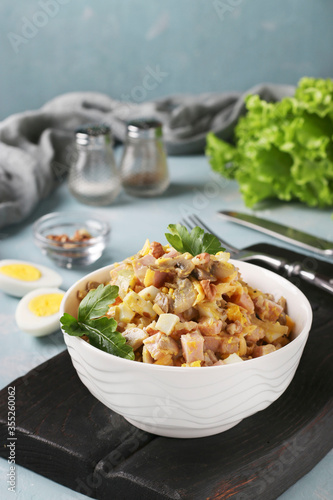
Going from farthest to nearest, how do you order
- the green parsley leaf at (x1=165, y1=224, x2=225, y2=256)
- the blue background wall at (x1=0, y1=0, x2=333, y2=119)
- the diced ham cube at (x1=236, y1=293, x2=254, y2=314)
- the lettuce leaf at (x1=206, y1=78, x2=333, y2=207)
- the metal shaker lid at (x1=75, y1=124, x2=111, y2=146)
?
the blue background wall at (x1=0, y1=0, x2=333, y2=119) < the metal shaker lid at (x1=75, y1=124, x2=111, y2=146) < the lettuce leaf at (x1=206, y1=78, x2=333, y2=207) < the green parsley leaf at (x1=165, y1=224, x2=225, y2=256) < the diced ham cube at (x1=236, y1=293, x2=254, y2=314)

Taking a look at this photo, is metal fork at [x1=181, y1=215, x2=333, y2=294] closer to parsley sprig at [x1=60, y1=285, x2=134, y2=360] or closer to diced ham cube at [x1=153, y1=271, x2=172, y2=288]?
diced ham cube at [x1=153, y1=271, x2=172, y2=288]

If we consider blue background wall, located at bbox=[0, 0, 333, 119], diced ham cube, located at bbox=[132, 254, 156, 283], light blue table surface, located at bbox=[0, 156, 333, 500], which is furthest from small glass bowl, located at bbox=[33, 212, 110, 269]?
blue background wall, located at bbox=[0, 0, 333, 119]

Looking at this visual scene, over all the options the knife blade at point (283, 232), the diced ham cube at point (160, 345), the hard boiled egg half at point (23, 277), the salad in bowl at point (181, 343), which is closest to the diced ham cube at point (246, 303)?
the salad in bowl at point (181, 343)

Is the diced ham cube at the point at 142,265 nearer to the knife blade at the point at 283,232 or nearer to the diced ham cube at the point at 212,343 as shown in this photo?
the diced ham cube at the point at 212,343

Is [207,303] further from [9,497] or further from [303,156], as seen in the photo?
[303,156]

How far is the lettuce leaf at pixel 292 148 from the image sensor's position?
10.00 ft

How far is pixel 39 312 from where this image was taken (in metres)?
2.17

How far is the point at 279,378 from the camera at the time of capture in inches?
57.3

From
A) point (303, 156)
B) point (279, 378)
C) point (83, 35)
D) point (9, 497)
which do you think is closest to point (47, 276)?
point (9, 497)

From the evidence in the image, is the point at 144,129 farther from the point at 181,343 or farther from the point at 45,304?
the point at 181,343

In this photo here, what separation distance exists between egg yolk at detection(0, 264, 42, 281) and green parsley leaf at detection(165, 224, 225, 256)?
888 mm

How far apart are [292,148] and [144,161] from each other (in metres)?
0.84

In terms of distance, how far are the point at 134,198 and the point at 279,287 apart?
1886mm

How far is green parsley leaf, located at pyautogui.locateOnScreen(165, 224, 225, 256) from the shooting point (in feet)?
5.49
